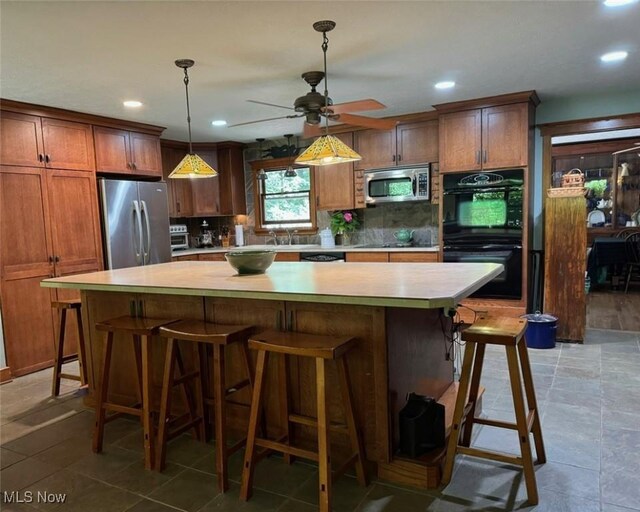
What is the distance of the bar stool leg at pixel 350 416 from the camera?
1.99 metres

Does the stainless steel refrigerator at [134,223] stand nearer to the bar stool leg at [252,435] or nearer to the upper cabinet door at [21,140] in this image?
the upper cabinet door at [21,140]

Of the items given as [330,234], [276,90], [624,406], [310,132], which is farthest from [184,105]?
[624,406]

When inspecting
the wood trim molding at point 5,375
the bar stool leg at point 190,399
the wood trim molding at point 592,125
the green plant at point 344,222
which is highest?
the wood trim molding at point 592,125

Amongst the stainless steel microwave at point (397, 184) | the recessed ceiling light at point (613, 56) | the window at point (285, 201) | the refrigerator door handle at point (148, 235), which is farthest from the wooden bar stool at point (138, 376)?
the window at point (285, 201)

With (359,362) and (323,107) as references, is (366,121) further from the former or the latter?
(359,362)

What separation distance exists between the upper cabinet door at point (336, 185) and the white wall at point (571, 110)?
198 centimetres

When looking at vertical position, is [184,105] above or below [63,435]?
above

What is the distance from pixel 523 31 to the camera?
2.72 metres

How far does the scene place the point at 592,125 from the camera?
438cm

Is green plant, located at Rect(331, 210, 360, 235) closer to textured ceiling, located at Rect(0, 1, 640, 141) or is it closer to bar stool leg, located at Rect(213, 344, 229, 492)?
textured ceiling, located at Rect(0, 1, 640, 141)

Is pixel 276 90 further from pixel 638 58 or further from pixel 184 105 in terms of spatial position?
pixel 638 58

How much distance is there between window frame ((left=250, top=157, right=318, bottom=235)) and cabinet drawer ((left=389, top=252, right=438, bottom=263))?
134cm

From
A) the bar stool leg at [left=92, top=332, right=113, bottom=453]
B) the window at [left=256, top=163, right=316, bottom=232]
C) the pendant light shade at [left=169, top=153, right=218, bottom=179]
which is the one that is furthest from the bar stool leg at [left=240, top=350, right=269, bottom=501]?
the window at [left=256, top=163, right=316, bottom=232]

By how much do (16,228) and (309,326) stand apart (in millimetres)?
3035
